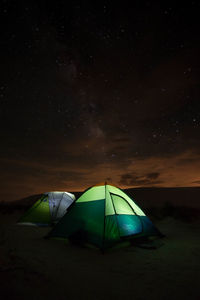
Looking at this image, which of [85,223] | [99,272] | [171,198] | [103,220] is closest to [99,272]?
[99,272]

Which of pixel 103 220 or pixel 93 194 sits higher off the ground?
pixel 93 194

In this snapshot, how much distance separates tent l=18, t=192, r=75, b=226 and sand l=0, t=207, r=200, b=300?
4.01m

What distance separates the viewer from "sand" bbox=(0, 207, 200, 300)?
3.10 meters

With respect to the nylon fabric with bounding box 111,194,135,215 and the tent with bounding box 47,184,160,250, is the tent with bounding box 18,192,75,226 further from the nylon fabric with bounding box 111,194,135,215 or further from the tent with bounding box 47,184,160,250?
the nylon fabric with bounding box 111,194,135,215

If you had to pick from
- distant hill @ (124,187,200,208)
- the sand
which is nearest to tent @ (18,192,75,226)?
the sand

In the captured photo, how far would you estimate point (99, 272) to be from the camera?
13.7ft

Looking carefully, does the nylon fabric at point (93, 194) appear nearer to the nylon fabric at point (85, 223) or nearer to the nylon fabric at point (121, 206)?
the nylon fabric at point (85, 223)

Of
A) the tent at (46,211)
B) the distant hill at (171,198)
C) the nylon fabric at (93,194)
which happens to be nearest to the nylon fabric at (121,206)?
the nylon fabric at (93,194)

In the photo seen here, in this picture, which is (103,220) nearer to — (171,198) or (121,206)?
(121,206)

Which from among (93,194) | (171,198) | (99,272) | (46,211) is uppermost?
(171,198)

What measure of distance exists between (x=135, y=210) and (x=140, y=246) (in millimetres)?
1270

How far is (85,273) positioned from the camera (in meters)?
4.10

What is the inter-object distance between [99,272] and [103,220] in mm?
2092

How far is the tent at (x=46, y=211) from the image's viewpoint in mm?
10406
